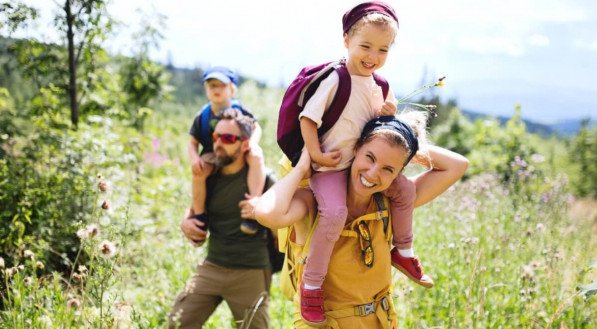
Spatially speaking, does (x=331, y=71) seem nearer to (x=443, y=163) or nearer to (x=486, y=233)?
(x=443, y=163)

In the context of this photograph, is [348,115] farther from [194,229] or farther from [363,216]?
[194,229]

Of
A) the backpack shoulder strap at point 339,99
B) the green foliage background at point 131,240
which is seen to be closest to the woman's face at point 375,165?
the backpack shoulder strap at point 339,99

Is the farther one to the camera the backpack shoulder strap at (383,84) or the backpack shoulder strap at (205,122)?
the backpack shoulder strap at (205,122)

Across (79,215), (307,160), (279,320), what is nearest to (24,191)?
(79,215)

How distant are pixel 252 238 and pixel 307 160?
1.46 meters

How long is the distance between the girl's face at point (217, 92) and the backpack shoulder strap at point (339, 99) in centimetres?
198

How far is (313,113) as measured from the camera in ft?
6.46

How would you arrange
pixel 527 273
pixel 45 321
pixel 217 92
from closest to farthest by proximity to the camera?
pixel 45 321 → pixel 527 273 → pixel 217 92

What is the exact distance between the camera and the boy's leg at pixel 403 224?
216 centimetres

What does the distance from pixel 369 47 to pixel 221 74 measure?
85.5 inches

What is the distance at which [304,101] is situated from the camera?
6.86ft

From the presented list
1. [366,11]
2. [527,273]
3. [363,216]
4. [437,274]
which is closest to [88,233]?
[363,216]

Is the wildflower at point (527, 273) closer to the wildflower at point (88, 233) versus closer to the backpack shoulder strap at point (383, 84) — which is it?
the backpack shoulder strap at point (383, 84)

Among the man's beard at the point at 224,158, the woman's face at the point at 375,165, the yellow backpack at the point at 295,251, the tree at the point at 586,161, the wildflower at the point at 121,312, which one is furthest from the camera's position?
the tree at the point at 586,161
